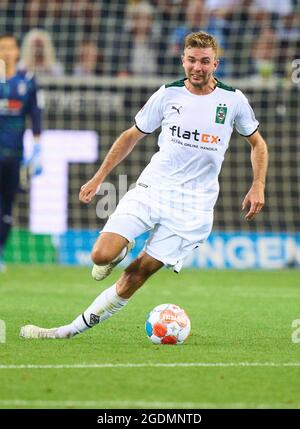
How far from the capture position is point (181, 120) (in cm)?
787

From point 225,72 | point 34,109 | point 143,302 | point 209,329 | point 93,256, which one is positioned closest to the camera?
point 93,256

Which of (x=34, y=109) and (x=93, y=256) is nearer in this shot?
(x=93, y=256)

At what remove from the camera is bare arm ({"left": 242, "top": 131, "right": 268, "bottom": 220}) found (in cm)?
771

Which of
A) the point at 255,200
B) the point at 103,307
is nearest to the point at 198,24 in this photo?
the point at 255,200

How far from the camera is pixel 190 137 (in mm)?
7844

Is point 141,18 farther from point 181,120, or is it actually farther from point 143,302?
point 181,120

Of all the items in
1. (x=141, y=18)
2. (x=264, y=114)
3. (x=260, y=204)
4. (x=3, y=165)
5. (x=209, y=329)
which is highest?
(x=141, y=18)

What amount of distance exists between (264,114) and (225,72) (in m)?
1.82

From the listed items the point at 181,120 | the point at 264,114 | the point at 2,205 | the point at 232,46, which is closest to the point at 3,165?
the point at 2,205

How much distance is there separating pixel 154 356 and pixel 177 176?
4.52 feet

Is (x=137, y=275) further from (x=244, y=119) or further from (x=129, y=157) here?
(x=129, y=157)

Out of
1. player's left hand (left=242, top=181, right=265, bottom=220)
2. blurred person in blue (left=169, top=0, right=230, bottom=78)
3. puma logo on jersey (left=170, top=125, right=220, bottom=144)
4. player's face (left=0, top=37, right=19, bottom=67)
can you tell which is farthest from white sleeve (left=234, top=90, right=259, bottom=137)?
blurred person in blue (left=169, top=0, right=230, bottom=78)
